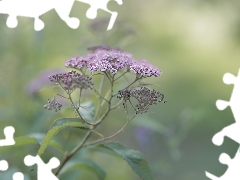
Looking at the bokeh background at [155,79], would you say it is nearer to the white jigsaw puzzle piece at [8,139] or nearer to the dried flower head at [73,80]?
the dried flower head at [73,80]

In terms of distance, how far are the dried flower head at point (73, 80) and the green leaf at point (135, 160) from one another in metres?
0.14

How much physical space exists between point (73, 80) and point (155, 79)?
291 centimetres

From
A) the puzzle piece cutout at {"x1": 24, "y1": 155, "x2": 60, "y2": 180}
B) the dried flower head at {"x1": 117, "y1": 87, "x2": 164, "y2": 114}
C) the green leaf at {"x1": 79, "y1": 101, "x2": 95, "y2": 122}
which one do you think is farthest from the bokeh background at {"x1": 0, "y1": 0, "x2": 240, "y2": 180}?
the puzzle piece cutout at {"x1": 24, "y1": 155, "x2": 60, "y2": 180}

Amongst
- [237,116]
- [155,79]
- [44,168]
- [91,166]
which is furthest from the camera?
[155,79]

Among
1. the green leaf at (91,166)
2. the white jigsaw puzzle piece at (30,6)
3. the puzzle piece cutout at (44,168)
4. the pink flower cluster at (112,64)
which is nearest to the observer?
the pink flower cluster at (112,64)

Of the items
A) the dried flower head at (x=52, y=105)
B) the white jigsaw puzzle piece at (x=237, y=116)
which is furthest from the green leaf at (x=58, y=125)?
the white jigsaw puzzle piece at (x=237, y=116)

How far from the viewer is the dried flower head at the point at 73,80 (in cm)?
86

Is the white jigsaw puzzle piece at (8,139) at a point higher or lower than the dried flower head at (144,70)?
lower

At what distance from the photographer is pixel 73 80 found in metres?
0.86

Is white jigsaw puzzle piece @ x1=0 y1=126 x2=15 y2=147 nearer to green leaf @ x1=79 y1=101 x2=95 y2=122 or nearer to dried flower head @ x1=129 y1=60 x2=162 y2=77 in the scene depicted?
green leaf @ x1=79 y1=101 x2=95 y2=122

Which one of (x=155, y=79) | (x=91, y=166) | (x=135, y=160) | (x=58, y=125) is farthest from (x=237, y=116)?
(x=155, y=79)

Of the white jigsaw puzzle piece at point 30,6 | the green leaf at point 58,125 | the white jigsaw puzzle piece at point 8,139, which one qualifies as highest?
the white jigsaw puzzle piece at point 30,6

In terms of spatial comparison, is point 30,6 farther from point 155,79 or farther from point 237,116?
point 155,79

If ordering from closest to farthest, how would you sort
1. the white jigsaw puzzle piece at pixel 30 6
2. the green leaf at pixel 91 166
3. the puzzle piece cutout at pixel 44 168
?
1. the puzzle piece cutout at pixel 44 168
2. the green leaf at pixel 91 166
3. the white jigsaw puzzle piece at pixel 30 6
